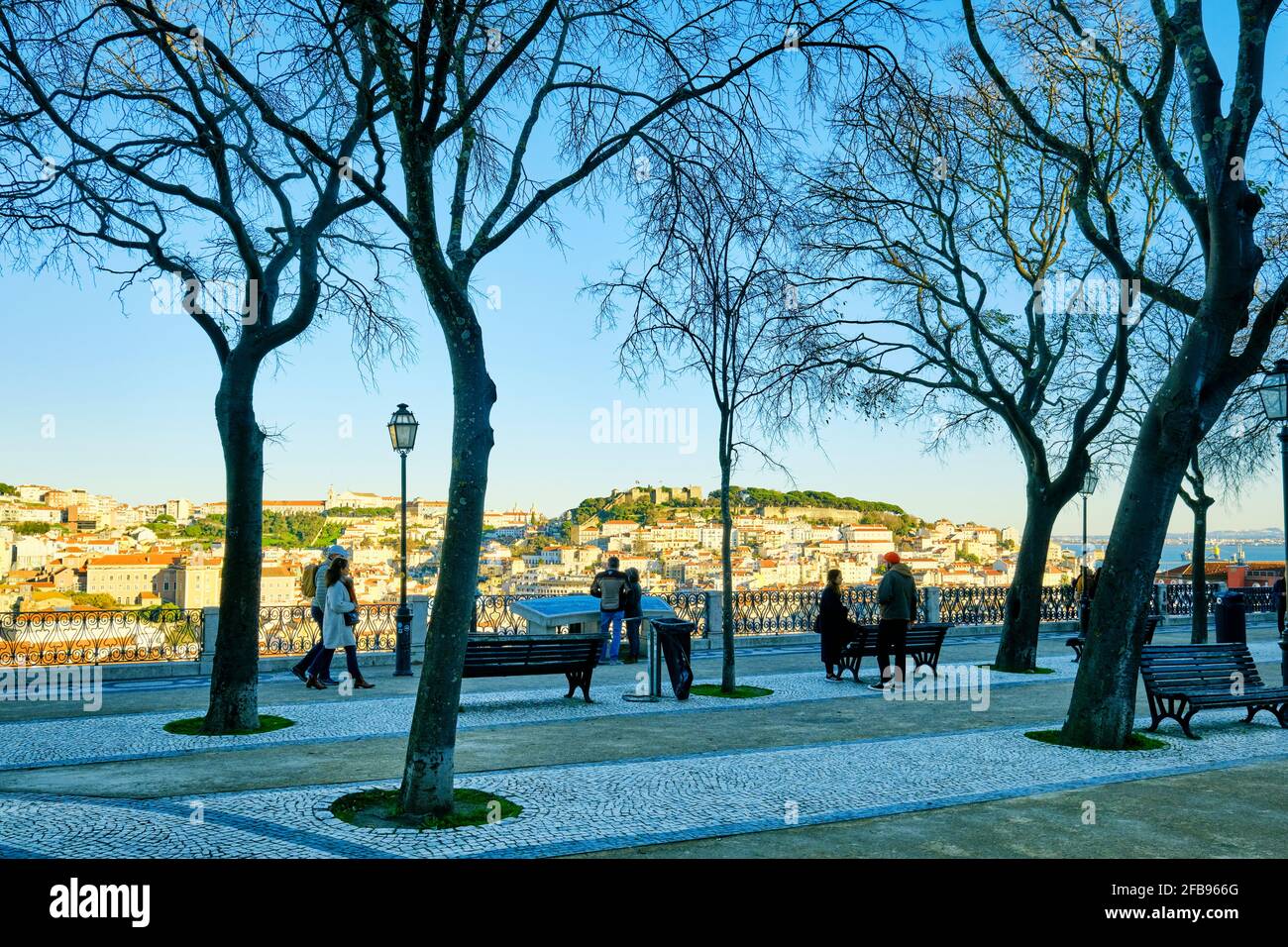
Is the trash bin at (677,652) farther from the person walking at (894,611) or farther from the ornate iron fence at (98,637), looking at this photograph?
the ornate iron fence at (98,637)

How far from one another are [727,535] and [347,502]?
57.4 metres

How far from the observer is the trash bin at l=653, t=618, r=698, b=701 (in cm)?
1304

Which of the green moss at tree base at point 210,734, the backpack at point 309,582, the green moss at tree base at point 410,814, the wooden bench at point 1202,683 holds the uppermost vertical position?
the backpack at point 309,582

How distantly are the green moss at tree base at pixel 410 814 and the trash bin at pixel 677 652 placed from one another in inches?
226

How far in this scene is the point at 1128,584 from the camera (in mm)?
9836

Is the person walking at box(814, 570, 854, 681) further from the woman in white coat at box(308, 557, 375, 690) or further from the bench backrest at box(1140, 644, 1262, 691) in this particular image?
the woman in white coat at box(308, 557, 375, 690)

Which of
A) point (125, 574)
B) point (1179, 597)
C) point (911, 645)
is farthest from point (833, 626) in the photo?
point (125, 574)

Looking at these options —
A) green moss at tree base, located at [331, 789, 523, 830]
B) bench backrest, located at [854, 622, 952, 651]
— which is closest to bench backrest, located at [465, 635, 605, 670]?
green moss at tree base, located at [331, 789, 523, 830]

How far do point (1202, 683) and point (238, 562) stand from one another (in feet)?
33.0

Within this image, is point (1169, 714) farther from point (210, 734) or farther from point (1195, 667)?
point (210, 734)

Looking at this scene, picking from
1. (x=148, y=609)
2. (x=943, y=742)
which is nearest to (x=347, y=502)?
(x=148, y=609)

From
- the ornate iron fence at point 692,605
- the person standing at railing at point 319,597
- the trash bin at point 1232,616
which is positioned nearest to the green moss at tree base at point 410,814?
the person standing at railing at point 319,597

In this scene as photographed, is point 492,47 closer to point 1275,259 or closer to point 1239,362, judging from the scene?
point 1239,362

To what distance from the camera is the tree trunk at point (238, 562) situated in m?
10.2
